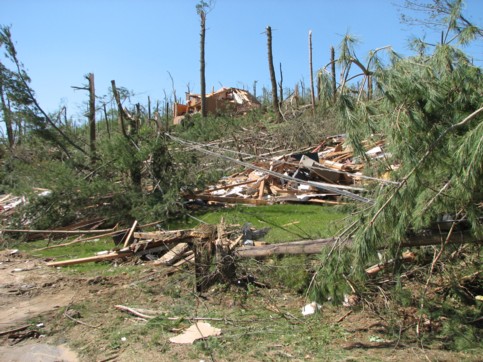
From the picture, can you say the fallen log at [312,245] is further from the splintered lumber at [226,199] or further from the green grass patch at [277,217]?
the splintered lumber at [226,199]

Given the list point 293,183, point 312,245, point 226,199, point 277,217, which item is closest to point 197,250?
point 312,245

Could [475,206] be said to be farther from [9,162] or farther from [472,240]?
[9,162]

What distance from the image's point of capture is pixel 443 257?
5.16m

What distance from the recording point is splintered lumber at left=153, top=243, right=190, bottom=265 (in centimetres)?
674

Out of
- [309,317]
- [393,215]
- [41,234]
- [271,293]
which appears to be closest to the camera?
[393,215]

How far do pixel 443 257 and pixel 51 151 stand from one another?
35.4 ft

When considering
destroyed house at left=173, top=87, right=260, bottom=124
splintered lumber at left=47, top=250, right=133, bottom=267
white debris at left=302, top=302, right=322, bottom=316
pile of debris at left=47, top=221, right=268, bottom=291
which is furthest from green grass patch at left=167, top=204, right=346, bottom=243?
destroyed house at left=173, top=87, right=260, bottom=124

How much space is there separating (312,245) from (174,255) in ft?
7.76

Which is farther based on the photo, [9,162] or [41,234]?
[9,162]

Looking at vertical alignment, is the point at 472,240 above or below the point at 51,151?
below

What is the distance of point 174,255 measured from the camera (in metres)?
6.82

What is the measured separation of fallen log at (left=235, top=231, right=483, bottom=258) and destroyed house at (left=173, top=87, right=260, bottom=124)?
19031mm

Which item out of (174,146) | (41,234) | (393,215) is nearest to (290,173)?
(174,146)

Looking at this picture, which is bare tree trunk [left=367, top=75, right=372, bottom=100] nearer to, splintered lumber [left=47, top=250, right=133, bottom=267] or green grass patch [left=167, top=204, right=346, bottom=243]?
green grass patch [left=167, top=204, right=346, bottom=243]
